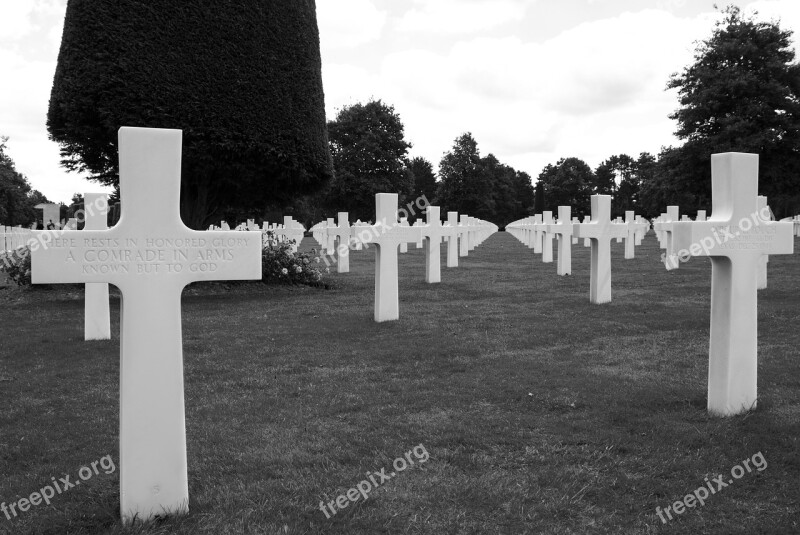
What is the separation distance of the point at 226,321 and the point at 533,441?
572 centimetres

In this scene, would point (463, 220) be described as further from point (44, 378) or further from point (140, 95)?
point (44, 378)

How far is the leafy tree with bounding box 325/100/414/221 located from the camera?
44219 mm

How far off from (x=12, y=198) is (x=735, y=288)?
161 feet

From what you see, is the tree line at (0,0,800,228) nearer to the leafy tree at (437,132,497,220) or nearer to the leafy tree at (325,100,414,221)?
the leafy tree at (325,100,414,221)

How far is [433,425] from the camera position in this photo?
4289 millimetres

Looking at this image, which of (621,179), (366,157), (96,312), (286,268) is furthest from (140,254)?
(621,179)

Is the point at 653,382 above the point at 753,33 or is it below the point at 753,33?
below

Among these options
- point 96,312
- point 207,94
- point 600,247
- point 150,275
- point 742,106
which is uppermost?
point 742,106

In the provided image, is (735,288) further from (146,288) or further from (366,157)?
(366,157)

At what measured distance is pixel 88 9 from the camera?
36.4 feet

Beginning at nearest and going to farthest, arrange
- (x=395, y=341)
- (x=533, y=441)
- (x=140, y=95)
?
(x=533, y=441) → (x=395, y=341) → (x=140, y=95)

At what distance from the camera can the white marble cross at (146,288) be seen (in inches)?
117

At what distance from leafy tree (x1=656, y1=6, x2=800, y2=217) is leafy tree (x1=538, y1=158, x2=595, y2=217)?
43924 mm

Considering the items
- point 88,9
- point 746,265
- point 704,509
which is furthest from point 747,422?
point 88,9
